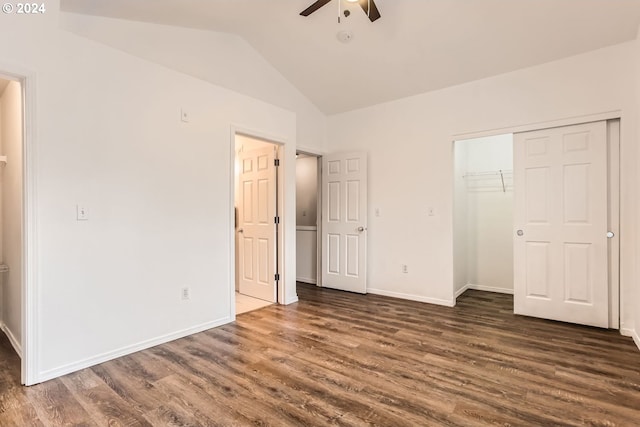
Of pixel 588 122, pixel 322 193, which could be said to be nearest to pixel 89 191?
pixel 322 193

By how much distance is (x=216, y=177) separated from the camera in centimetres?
337

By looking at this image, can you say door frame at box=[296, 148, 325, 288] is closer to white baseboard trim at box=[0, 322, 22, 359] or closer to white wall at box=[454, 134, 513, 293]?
white wall at box=[454, 134, 513, 293]

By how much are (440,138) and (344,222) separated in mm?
1749

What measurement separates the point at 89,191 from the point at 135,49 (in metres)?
1.36

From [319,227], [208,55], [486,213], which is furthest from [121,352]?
[486,213]

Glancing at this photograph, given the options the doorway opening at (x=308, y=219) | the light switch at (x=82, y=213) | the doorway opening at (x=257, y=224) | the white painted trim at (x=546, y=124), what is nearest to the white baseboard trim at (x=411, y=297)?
the doorway opening at (x=308, y=219)

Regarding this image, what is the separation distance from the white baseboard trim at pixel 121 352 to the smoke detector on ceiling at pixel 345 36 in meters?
3.25

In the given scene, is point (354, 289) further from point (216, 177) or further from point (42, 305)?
point (42, 305)

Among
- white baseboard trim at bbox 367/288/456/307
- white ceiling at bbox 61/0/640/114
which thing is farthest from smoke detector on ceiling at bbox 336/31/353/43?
white baseboard trim at bbox 367/288/456/307

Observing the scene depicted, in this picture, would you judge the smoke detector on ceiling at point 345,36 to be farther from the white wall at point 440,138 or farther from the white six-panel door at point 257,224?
the white six-panel door at point 257,224

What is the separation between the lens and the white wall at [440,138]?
3107 mm

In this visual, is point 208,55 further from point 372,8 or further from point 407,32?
point 407,32

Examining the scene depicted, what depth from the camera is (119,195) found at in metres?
2.67

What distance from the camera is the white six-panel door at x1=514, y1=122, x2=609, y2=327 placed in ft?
10.7
